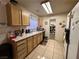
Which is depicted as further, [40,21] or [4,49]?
[40,21]

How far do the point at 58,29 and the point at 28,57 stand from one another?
3639 millimetres

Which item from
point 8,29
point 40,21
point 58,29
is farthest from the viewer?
point 40,21

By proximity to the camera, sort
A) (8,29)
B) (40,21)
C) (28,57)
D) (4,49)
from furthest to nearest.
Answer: (40,21), (28,57), (8,29), (4,49)

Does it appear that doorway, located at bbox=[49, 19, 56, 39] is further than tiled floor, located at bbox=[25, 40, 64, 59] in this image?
Yes

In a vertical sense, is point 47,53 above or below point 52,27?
below

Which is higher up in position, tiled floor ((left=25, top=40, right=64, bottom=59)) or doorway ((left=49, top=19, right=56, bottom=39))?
doorway ((left=49, top=19, right=56, bottom=39))

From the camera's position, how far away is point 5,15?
2055 mm

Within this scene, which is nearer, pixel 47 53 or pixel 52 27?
pixel 47 53

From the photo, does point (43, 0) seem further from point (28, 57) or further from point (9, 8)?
point (28, 57)

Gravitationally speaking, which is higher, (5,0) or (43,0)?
(43,0)

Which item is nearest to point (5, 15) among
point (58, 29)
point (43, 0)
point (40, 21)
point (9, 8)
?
point (9, 8)

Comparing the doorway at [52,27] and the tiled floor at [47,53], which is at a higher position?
the doorway at [52,27]

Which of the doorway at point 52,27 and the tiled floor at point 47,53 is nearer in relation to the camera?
the tiled floor at point 47,53

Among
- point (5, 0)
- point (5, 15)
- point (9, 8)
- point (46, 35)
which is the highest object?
point (5, 0)
